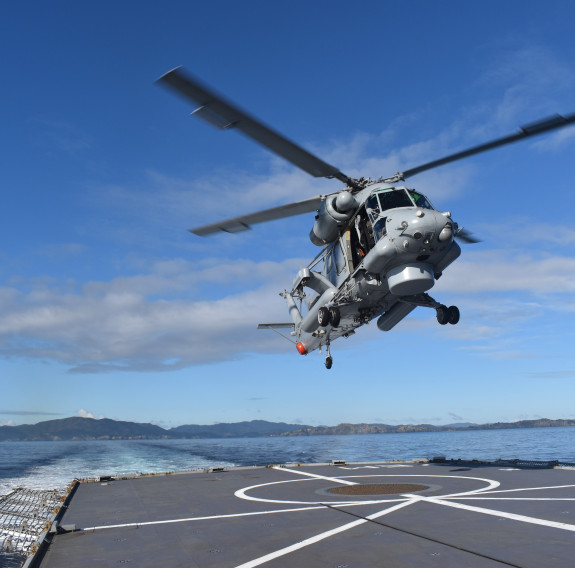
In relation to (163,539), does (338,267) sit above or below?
above

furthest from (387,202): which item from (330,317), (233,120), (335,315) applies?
(233,120)

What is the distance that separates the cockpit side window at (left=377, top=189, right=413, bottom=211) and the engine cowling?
135 cm

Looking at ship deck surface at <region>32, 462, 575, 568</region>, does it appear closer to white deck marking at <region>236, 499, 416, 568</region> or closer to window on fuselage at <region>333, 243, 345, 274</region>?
white deck marking at <region>236, 499, 416, 568</region>

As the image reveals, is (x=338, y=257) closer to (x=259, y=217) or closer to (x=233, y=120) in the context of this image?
(x=259, y=217)

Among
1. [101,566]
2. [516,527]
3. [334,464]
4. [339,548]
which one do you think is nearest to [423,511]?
[516,527]

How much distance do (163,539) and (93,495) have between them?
7931 millimetres

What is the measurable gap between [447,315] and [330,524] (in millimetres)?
8441

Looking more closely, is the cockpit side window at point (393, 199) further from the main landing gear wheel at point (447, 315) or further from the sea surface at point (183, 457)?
the sea surface at point (183, 457)

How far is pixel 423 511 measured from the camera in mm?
10305

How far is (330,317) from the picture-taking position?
56.5 ft

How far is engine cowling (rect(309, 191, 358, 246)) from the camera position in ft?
52.7

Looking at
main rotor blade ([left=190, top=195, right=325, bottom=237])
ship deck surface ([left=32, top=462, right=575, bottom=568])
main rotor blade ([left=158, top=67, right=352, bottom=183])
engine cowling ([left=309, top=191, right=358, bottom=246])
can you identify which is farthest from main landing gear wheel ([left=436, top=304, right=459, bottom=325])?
main rotor blade ([left=158, top=67, right=352, bottom=183])

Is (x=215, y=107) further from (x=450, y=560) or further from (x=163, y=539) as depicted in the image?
(x=450, y=560)

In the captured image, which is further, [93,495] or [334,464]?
[334,464]
